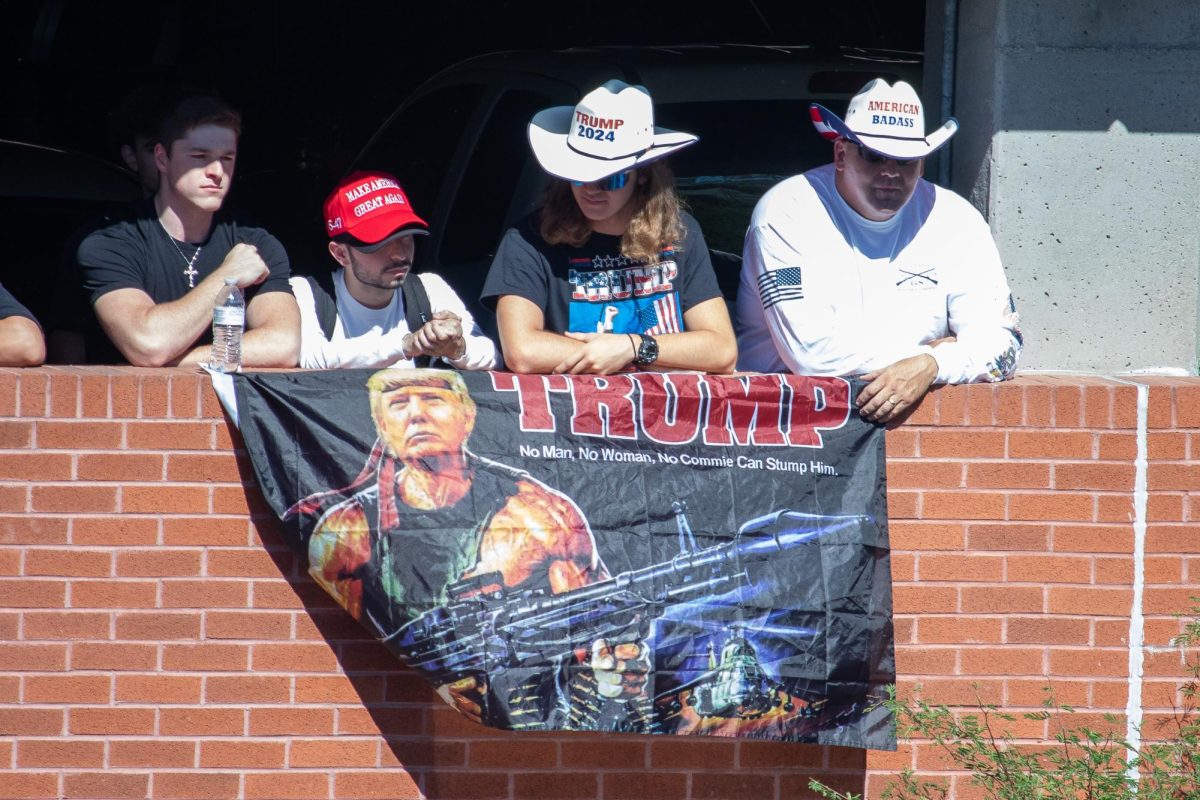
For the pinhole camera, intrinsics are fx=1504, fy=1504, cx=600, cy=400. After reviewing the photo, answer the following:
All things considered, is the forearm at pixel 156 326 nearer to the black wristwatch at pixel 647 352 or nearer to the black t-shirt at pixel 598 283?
the black t-shirt at pixel 598 283

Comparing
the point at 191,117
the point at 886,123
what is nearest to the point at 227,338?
the point at 191,117

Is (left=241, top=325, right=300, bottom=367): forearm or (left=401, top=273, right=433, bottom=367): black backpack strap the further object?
(left=401, top=273, right=433, bottom=367): black backpack strap

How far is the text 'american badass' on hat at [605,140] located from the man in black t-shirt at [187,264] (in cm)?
97

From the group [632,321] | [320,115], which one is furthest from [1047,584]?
[320,115]

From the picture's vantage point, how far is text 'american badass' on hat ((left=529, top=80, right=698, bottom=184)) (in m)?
A: 4.77

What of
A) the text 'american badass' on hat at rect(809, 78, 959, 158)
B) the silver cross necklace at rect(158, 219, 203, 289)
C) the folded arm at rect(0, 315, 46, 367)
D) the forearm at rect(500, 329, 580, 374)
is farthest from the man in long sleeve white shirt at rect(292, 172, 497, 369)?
the text 'american badass' on hat at rect(809, 78, 959, 158)

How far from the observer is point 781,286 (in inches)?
188

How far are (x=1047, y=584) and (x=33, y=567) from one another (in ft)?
10.1

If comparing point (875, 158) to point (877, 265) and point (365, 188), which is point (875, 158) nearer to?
point (877, 265)

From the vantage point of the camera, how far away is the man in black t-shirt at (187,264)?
15.0ft

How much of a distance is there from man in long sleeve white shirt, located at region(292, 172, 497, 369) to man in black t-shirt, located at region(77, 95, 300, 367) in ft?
0.40

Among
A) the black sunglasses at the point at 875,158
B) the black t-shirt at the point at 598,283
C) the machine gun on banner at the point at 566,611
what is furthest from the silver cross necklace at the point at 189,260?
the black sunglasses at the point at 875,158

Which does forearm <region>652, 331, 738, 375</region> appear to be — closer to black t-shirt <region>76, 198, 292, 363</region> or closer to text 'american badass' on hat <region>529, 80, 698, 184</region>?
text 'american badass' on hat <region>529, 80, 698, 184</region>

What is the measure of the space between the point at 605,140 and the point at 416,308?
2.75 ft
